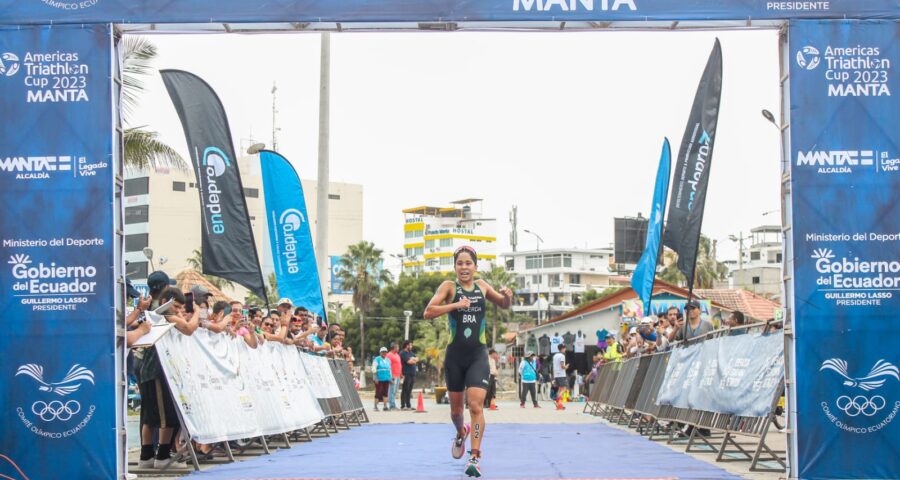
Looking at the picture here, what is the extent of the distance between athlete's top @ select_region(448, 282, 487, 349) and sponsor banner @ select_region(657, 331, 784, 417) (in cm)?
302

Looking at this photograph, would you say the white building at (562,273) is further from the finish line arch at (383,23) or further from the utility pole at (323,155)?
the finish line arch at (383,23)

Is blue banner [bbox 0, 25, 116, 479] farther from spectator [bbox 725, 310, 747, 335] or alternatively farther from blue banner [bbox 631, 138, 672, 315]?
blue banner [bbox 631, 138, 672, 315]

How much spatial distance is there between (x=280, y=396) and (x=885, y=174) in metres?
8.33

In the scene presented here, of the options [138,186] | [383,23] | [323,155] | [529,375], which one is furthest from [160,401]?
[138,186]

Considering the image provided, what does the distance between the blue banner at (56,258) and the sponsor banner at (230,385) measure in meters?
1.00

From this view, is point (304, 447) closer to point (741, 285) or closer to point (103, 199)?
point (103, 199)

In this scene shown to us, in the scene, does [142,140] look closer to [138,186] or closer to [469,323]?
[469,323]

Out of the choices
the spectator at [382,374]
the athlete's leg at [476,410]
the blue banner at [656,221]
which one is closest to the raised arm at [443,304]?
the athlete's leg at [476,410]

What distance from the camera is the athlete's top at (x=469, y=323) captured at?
34.6 ft

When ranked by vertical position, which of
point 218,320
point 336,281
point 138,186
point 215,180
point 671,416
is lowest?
point 671,416

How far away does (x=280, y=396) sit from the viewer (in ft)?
48.7

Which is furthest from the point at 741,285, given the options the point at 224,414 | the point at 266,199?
the point at 224,414

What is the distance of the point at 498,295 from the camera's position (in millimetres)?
10891

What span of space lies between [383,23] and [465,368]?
340cm
